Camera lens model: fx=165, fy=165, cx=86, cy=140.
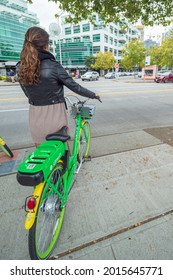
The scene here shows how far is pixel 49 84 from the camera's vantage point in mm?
1882

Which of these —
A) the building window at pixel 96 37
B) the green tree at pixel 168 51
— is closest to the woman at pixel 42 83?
the green tree at pixel 168 51

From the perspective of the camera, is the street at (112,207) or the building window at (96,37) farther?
the building window at (96,37)

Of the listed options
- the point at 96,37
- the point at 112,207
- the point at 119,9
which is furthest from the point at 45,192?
the point at 96,37

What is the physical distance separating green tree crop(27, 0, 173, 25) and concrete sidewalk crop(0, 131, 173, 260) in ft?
16.6

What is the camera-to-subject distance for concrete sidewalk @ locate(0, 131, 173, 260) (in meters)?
1.71

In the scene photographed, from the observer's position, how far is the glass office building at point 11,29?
4691cm

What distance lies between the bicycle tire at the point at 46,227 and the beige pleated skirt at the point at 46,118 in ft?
2.20

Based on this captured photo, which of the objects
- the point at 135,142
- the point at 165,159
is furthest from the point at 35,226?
the point at 135,142

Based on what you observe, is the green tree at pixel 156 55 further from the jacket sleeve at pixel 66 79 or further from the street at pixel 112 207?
the jacket sleeve at pixel 66 79

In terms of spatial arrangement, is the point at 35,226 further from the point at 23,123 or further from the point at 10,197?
the point at 23,123

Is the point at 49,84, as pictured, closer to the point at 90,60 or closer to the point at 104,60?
the point at 104,60

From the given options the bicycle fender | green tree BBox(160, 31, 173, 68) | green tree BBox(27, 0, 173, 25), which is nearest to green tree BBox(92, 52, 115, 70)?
green tree BBox(160, 31, 173, 68)

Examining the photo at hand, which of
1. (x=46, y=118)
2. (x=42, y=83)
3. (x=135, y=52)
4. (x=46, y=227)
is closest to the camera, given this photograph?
(x=46, y=227)

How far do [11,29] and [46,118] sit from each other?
61.1 m
